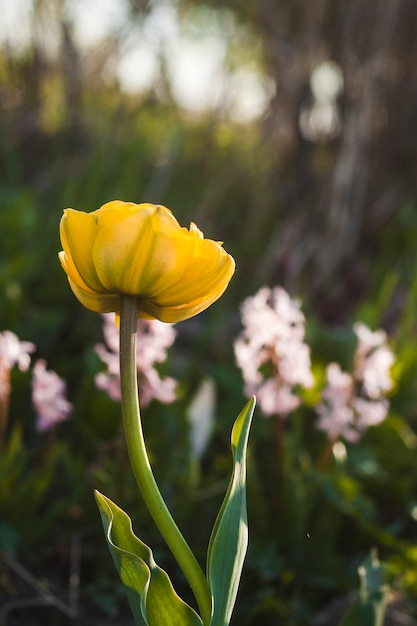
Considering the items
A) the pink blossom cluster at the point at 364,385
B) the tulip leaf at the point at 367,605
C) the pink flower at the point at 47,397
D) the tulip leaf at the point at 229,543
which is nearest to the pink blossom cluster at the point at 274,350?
the pink blossom cluster at the point at 364,385

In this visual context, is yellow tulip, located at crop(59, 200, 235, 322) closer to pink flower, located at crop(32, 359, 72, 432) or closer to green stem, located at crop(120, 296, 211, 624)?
green stem, located at crop(120, 296, 211, 624)

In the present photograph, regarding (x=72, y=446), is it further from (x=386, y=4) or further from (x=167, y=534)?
(x=386, y=4)

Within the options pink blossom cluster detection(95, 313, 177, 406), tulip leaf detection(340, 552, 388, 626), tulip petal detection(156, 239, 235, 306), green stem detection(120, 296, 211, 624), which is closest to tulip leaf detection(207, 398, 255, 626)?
green stem detection(120, 296, 211, 624)

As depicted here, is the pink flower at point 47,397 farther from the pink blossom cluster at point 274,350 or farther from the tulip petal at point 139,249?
the tulip petal at point 139,249

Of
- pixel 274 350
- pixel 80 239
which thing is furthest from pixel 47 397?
pixel 80 239

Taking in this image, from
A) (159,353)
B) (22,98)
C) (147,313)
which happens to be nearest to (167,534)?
(147,313)

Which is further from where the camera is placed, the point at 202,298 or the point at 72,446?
A: the point at 72,446
